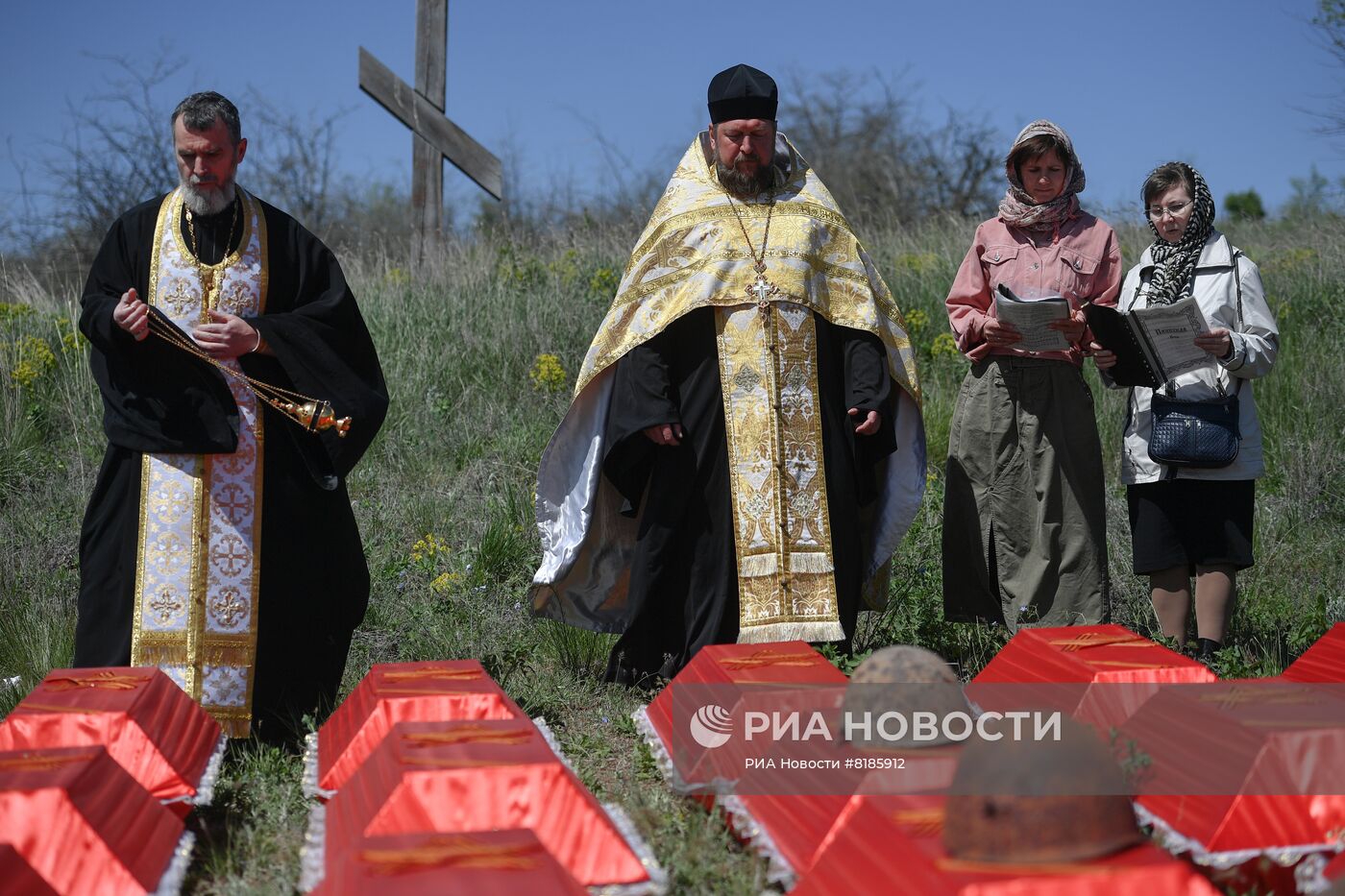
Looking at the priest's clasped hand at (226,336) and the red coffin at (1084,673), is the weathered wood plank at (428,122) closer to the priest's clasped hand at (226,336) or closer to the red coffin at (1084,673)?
the priest's clasped hand at (226,336)

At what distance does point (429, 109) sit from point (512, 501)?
4.14m

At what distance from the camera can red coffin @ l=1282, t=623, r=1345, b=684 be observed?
12.3ft

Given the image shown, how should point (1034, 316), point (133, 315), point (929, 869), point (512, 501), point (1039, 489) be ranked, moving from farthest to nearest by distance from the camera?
point (512, 501)
point (1039, 489)
point (1034, 316)
point (133, 315)
point (929, 869)

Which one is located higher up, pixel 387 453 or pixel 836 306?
pixel 836 306

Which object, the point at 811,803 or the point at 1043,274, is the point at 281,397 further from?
the point at 1043,274

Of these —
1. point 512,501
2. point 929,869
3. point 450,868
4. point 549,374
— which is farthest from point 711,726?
point 549,374

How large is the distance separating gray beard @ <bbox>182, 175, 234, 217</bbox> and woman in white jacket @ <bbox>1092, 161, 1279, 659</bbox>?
3132 mm

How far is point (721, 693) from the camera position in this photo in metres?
3.78

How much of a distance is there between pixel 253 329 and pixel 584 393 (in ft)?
4.50

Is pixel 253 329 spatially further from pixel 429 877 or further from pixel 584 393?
pixel 429 877

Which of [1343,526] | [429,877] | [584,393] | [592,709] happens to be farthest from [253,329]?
[1343,526]

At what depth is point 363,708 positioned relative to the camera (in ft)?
12.4

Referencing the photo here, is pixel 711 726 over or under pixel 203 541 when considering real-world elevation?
under

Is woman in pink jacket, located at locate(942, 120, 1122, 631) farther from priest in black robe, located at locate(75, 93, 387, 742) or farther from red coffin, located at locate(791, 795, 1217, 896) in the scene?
red coffin, located at locate(791, 795, 1217, 896)
